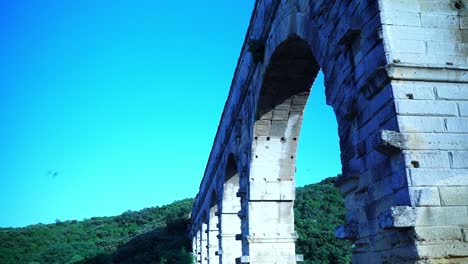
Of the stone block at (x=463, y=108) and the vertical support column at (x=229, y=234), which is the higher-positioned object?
the stone block at (x=463, y=108)

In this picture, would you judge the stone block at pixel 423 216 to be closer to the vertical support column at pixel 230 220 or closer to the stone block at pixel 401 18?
the stone block at pixel 401 18

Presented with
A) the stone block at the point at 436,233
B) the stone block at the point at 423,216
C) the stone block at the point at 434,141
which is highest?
the stone block at the point at 434,141

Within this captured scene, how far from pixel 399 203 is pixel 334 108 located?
1.76 metres

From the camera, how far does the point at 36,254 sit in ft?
116

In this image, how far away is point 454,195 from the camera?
338 centimetres

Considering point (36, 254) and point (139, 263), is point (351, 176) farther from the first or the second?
point (36, 254)

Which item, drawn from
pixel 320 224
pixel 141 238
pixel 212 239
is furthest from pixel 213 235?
pixel 141 238

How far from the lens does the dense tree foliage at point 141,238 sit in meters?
21.2

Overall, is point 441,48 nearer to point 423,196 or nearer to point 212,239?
point 423,196

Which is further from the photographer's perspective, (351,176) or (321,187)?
(321,187)

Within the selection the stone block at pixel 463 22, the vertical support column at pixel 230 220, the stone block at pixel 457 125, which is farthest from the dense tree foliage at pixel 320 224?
the stone block at pixel 457 125

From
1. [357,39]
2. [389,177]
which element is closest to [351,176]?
[389,177]

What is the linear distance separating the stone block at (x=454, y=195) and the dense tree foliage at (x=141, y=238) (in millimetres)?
16960

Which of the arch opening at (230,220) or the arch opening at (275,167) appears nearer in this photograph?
the arch opening at (275,167)
